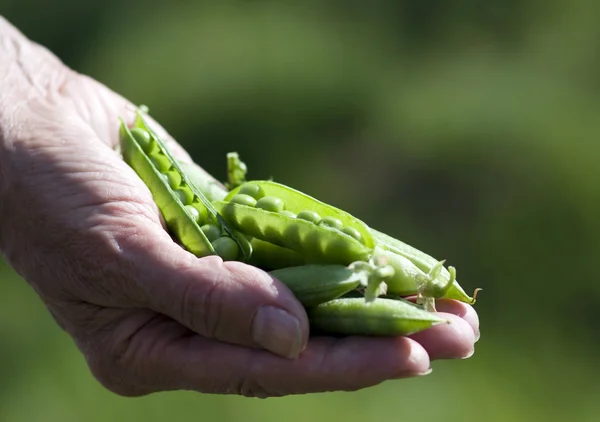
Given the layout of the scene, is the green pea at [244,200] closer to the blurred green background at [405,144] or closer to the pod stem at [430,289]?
the pod stem at [430,289]

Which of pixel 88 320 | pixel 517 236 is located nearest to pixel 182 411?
pixel 88 320

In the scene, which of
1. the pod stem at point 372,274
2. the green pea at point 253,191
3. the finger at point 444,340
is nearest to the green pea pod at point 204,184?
the green pea at point 253,191

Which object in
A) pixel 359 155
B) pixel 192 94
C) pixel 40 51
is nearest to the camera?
pixel 40 51

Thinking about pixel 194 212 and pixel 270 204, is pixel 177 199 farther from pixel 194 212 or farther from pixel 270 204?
pixel 270 204

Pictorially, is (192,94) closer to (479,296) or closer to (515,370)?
(479,296)

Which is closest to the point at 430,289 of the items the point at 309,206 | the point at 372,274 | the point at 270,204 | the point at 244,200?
the point at 372,274

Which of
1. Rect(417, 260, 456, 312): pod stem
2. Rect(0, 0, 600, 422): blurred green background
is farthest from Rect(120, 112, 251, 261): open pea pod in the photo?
Rect(0, 0, 600, 422): blurred green background
